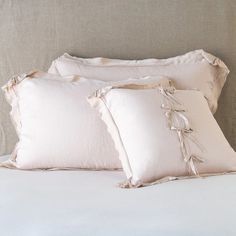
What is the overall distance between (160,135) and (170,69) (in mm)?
483

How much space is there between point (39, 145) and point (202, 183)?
1.87 feet

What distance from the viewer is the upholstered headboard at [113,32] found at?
2.06m

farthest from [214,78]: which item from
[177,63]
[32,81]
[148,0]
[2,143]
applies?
[2,143]

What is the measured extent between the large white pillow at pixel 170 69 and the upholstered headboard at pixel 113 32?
100 mm

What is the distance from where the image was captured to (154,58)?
2.08 m

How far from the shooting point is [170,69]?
6.28 feet

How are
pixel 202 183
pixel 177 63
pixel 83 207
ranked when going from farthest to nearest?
1. pixel 177 63
2. pixel 202 183
3. pixel 83 207

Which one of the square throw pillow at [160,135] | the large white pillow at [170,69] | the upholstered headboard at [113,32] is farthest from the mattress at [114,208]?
the upholstered headboard at [113,32]

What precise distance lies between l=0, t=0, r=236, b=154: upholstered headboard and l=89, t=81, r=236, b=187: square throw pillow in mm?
460

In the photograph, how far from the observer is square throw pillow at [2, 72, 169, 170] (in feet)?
5.41

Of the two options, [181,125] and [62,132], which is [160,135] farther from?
[62,132]

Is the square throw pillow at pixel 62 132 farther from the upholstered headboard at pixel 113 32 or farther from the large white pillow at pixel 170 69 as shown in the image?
the upholstered headboard at pixel 113 32

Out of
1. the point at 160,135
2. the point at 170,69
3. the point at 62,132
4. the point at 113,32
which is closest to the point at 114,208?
the point at 160,135

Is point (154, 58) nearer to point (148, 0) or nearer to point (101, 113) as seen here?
point (148, 0)
